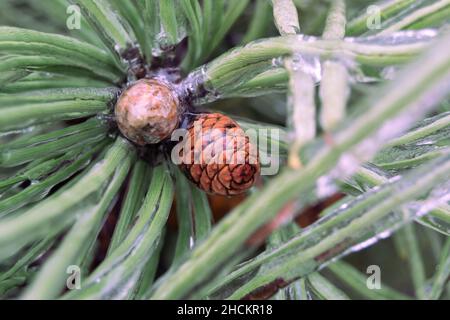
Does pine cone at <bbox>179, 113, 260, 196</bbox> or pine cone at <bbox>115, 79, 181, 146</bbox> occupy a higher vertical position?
pine cone at <bbox>115, 79, 181, 146</bbox>

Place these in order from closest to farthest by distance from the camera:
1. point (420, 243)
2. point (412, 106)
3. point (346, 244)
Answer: point (412, 106) → point (346, 244) → point (420, 243)

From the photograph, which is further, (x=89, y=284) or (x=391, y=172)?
(x=391, y=172)

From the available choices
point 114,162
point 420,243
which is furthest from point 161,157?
point 420,243

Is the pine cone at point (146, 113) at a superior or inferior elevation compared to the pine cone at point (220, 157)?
superior

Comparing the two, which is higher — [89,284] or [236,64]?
[236,64]

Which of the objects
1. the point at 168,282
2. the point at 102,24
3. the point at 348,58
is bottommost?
the point at 168,282

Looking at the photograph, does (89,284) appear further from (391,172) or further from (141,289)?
(391,172)

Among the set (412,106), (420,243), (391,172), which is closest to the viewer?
(412,106)
